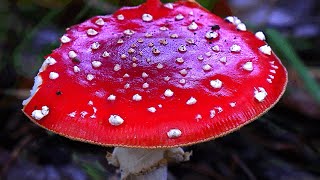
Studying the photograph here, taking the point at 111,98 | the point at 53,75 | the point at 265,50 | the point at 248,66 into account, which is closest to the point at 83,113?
the point at 111,98

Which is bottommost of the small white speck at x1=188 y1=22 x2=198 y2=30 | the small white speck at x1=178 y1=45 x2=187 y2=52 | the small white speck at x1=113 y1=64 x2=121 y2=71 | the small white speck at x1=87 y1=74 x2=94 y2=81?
the small white speck at x1=87 y1=74 x2=94 y2=81

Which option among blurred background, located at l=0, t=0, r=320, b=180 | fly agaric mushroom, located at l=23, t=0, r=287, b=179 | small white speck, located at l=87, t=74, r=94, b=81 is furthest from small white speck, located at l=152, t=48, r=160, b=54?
blurred background, located at l=0, t=0, r=320, b=180

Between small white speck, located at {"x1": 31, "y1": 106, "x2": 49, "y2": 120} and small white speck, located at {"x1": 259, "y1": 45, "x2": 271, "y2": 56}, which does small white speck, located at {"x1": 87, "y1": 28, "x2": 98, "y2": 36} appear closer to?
small white speck, located at {"x1": 31, "y1": 106, "x2": 49, "y2": 120}

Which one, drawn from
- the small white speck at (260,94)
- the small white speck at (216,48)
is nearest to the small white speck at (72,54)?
the small white speck at (216,48)

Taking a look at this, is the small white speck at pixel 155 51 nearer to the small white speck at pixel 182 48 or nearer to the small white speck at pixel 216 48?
the small white speck at pixel 182 48

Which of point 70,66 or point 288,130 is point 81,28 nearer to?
point 70,66

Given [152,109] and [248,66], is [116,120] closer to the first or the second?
[152,109]

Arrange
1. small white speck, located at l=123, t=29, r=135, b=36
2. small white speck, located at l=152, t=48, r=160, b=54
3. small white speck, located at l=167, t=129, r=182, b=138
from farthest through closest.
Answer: small white speck, located at l=123, t=29, r=135, b=36 → small white speck, located at l=152, t=48, r=160, b=54 → small white speck, located at l=167, t=129, r=182, b=138

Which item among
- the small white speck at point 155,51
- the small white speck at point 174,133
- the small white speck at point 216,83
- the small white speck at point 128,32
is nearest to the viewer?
the small white speck at point 174,133
